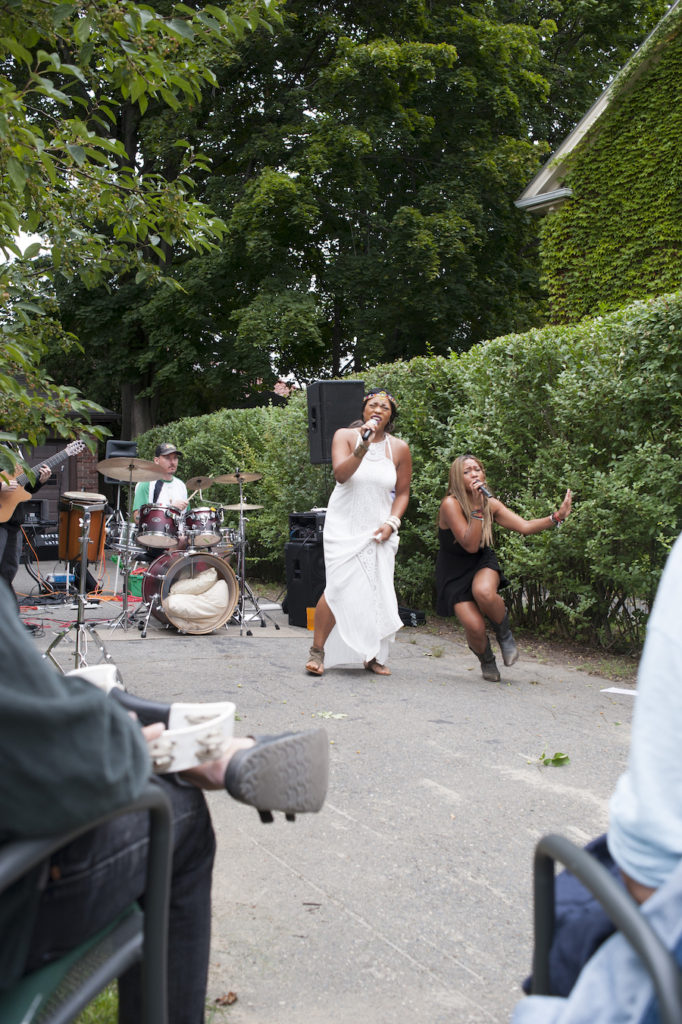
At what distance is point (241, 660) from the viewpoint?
798 centimetres

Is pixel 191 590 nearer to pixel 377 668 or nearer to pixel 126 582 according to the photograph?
pixel 126 582

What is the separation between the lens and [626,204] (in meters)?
15.0

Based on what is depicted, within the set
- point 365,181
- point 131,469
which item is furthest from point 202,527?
point 365,181

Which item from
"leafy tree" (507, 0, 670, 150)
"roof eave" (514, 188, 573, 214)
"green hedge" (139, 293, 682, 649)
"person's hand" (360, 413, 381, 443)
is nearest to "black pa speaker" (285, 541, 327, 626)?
"green hedge" (139, 293, 682, 649)

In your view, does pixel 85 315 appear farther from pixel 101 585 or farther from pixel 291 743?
pixel 291 743

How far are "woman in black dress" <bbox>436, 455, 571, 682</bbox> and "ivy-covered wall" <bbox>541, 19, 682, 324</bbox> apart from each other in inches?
338

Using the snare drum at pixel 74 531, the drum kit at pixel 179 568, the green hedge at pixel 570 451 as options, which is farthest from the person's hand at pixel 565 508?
the snare drum at pixel 74 531

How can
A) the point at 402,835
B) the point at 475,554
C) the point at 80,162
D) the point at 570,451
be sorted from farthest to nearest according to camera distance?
the point at 570,451, the point at 475,554, the point at 402,835, the point at 80,162

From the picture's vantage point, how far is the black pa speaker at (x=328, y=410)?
986 cm

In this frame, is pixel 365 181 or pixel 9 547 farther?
pixel 365 181

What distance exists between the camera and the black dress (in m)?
6.96

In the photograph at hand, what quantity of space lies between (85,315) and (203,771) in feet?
82.9

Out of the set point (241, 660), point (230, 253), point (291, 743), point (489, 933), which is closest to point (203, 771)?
point (291, 743)

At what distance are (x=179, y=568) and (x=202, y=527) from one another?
57cm
